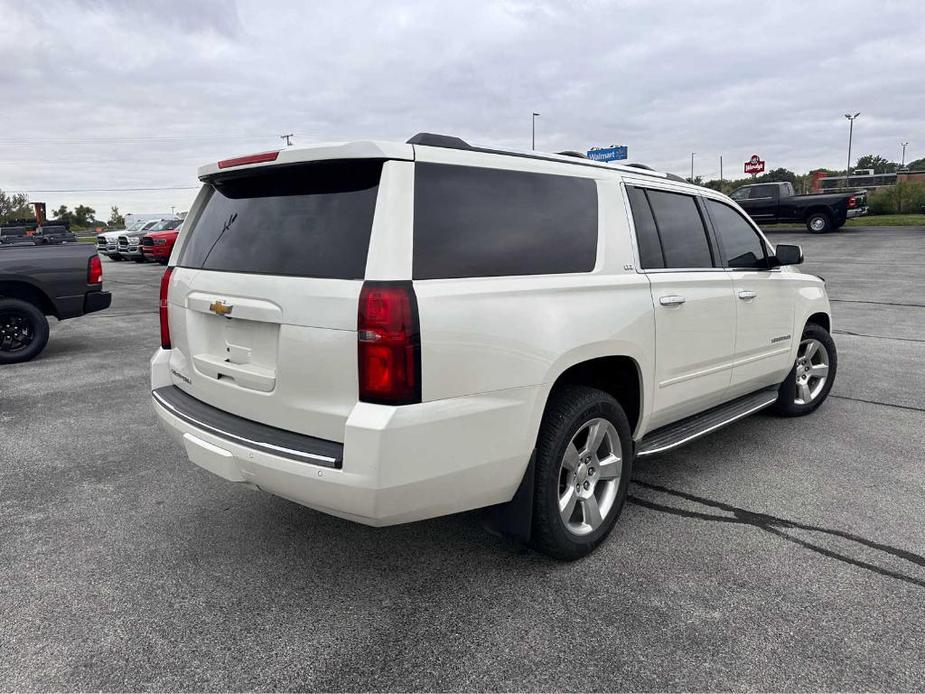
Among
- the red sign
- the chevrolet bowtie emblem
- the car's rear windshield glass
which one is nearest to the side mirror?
the car's rear windshield glass

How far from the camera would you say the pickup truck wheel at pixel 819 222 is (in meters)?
25.7

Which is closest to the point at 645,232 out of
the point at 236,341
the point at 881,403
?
the point at 236,341

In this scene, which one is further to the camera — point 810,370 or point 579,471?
point 810,370

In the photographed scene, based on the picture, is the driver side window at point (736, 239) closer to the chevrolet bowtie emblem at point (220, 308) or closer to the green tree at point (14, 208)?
the chevrolet bowtie emblem at point (220, 308)

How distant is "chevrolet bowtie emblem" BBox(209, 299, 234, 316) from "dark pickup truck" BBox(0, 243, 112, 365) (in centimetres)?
624

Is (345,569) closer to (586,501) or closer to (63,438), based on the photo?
(586,501)

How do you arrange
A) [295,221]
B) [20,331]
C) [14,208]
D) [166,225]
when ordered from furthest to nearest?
[14,208], [166,225], [20,331], [295,221]

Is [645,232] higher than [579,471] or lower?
higher

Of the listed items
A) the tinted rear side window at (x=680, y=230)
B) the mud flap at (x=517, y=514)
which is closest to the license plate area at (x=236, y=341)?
the mud flap at (x=517, y=514)

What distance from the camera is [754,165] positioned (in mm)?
35219

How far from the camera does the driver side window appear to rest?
4281 mm

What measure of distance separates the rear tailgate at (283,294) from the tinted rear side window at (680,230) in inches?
75.0

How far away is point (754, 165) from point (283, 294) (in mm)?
37741

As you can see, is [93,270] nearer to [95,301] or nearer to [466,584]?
[95,301]
